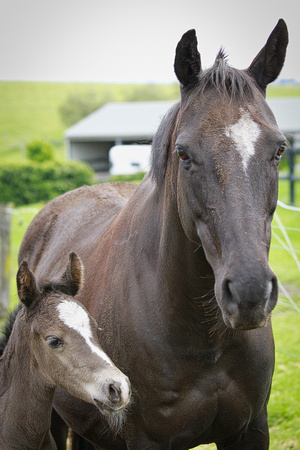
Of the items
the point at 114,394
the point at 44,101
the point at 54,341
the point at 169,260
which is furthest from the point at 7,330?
the point at 44,101

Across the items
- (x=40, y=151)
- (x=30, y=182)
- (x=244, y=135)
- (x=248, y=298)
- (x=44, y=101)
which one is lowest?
(x=44, y=101)

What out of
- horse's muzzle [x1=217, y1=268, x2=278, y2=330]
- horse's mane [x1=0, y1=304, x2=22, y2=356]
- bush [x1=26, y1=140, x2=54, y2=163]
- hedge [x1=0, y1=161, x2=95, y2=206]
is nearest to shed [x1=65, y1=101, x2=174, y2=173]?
bush [x1=26, y1=140, x2=54, y2=163]

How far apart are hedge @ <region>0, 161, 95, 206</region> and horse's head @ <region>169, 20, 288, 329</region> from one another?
796 inches

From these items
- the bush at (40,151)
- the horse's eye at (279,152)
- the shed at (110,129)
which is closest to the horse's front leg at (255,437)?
the horse's eye at (279,152)

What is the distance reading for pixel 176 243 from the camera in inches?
97.3

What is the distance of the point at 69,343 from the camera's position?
8.64ft

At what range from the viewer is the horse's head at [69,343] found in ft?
7.90

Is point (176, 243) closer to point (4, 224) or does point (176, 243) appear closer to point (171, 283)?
point (171, 283)

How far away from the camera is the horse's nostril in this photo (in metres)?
2.31

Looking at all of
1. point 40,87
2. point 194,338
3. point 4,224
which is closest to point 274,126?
point 194,338

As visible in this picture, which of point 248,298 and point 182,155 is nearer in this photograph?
point 248,298

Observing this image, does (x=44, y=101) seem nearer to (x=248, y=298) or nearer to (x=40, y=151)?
(x=40, y=151)

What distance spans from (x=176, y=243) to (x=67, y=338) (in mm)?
743

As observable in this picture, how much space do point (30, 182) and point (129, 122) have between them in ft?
55.8
